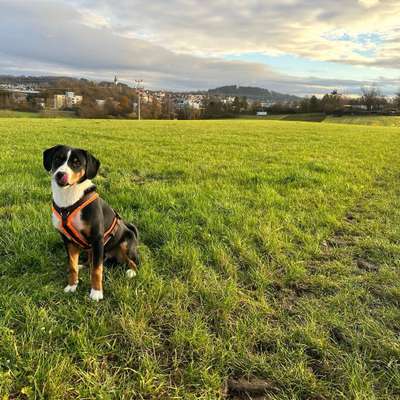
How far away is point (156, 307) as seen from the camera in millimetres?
3221

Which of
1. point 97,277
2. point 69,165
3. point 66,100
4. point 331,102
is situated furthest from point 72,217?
point 331,102

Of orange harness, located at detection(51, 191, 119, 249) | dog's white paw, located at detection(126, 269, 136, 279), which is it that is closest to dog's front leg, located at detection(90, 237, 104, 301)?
orange harness, located at detection(51, 191, 119, 249)

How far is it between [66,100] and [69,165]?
3454 inches

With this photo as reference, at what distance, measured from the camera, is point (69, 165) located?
3318 millimetres

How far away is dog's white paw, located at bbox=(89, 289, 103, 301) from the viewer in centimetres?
329

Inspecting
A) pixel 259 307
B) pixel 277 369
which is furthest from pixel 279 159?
pixel 277 369

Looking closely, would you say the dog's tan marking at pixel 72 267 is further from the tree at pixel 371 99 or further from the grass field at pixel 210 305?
the tree at pixel 371 99

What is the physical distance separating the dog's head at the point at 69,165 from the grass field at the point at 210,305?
1.11 meters

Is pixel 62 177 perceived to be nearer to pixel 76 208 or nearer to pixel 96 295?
pixel 76 208

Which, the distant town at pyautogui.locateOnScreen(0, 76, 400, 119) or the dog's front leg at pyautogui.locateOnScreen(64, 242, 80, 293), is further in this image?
the distant town at pyautogui.locateOnScreen(0, 76, 400, 119)

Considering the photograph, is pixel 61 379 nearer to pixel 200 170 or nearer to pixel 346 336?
pixel 346 336

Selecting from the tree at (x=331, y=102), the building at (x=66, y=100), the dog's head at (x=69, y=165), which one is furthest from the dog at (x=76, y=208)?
the tree at (x=331, y=102)

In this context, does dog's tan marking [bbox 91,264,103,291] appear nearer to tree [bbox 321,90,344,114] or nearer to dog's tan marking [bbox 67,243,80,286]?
dog's tan marking [bbox 67,243,80,286]

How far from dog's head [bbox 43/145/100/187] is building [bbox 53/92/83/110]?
269 ft
